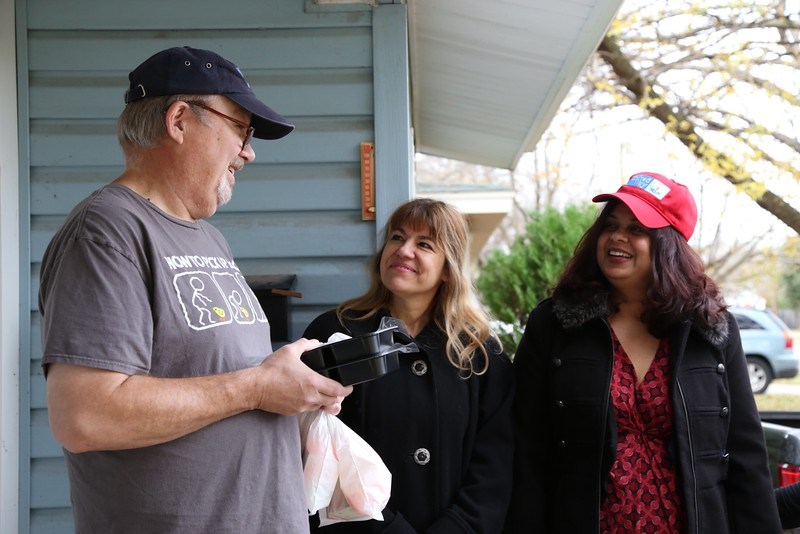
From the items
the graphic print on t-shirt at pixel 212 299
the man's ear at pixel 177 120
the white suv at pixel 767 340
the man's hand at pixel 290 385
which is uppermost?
the man's ear at pixel 177 120

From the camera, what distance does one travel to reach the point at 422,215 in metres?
2.61

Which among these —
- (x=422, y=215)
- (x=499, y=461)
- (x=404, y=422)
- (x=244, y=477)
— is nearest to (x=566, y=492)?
(x=499, y=461)

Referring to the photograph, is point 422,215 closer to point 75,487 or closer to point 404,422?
point 404,422

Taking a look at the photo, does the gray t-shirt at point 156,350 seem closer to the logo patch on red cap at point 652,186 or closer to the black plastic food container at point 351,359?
the black plastic food container at point 351,359

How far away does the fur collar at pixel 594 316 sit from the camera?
2.46 metres

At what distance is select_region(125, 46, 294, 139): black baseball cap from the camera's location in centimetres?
171

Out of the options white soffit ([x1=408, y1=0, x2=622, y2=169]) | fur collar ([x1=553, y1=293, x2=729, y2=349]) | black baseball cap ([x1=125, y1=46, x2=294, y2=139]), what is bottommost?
fur collar ([x1=553, y1=293, x2=729, y2=349])

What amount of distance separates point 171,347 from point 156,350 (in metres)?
0.03

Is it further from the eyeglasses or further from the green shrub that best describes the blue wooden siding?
the green shrub

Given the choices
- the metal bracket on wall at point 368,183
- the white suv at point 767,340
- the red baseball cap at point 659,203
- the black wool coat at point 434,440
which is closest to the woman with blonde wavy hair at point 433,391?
the black wool coat at point 434,440

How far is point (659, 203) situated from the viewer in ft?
8.30

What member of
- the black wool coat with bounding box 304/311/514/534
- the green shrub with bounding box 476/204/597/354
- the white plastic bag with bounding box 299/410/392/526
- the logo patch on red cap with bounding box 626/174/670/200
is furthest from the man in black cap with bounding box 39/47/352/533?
the green shrub with bounding box 476/204/597/354

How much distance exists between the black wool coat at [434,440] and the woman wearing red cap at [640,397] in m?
0.14

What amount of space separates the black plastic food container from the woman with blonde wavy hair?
65 centimetres
